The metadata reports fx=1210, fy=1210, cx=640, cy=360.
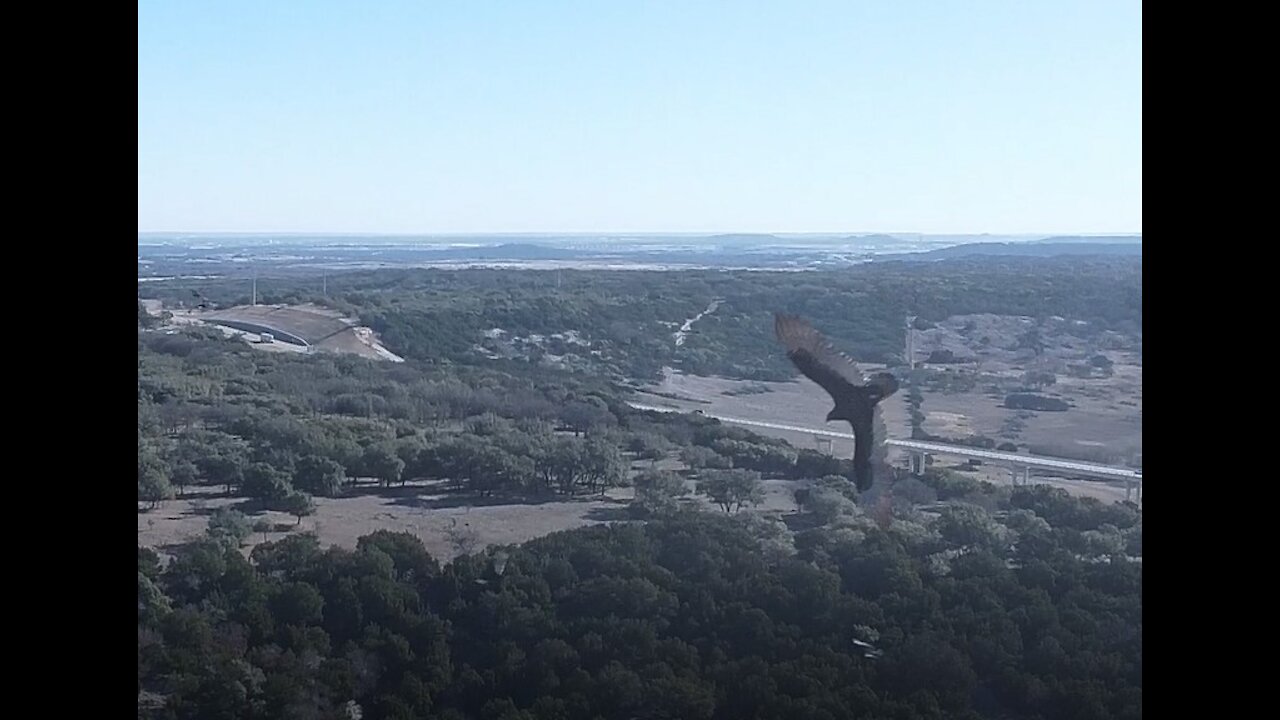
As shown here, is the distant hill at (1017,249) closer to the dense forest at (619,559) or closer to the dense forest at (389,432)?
the dense forest at (619,559)

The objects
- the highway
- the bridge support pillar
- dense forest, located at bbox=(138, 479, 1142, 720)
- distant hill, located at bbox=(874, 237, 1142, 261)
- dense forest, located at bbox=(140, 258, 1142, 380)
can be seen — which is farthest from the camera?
distant hill, located at bbox=(874, 237, 1142, 261)

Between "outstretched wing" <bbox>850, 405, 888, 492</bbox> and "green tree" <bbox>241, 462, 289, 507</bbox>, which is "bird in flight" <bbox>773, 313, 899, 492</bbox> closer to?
"outstretched wing" <bbox>850, 405, 888, 492</bbox>

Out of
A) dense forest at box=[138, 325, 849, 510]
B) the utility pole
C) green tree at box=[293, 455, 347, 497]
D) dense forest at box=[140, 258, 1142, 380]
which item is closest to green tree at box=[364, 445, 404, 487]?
dense forest at box=[138, 325, 849, 510]

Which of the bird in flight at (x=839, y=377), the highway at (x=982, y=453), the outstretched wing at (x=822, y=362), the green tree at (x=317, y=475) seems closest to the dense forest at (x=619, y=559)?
the green tree at (x=317, y=475)

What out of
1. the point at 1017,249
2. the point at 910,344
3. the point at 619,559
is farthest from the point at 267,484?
the point at 1017,249

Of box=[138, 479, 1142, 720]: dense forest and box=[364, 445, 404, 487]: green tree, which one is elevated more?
box=[364, 445, 404, 487]: green tree
